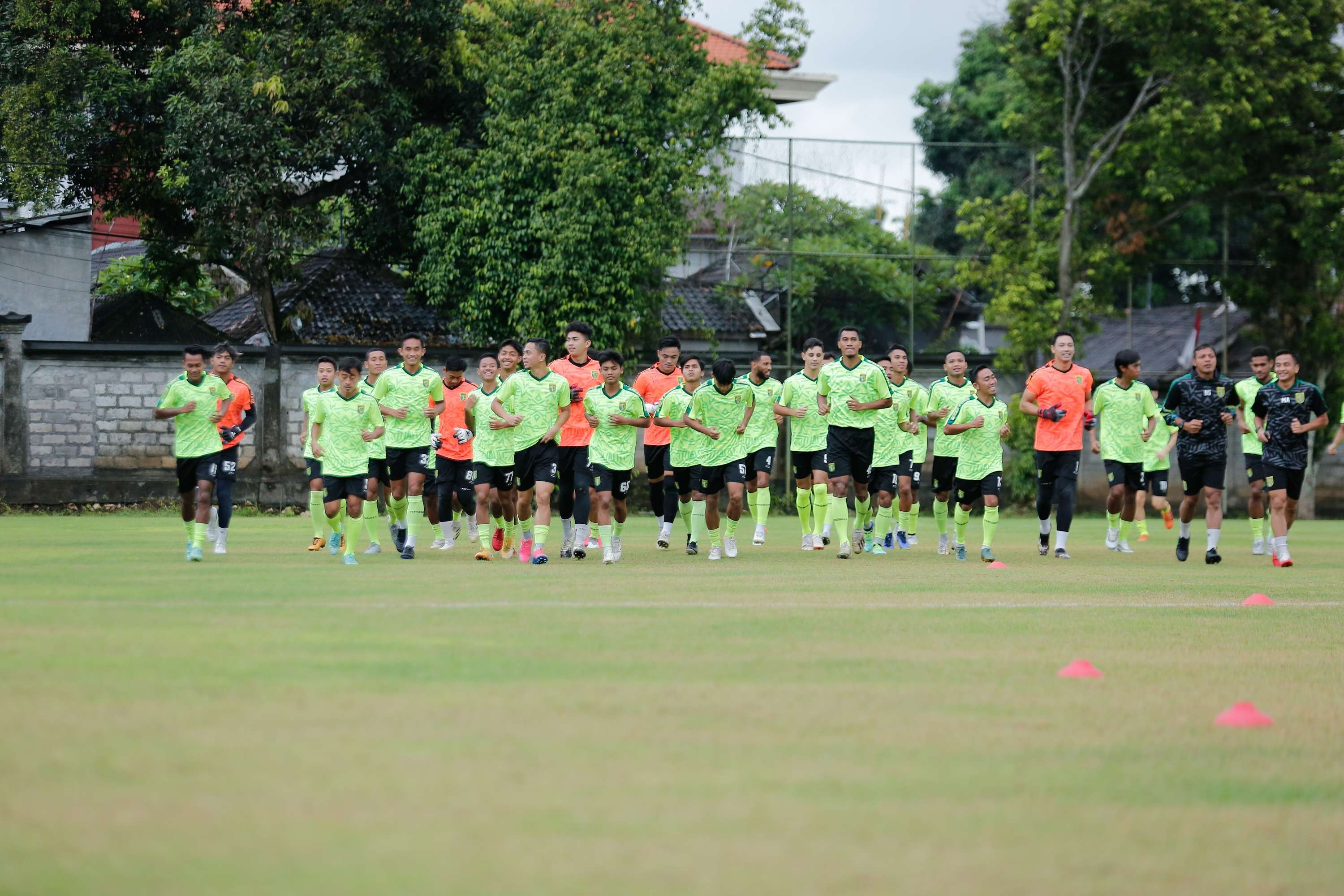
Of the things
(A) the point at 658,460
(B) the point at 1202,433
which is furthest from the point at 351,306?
(B) the point at 1202,433

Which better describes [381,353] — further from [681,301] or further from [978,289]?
A: [978,289]

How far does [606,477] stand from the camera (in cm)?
1487

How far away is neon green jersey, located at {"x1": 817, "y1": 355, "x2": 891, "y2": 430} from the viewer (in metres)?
16.4

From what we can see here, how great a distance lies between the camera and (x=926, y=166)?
3966 cm

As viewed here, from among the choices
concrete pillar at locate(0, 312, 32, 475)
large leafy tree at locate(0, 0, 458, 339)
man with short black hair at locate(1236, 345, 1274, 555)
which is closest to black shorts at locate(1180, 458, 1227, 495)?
man with short black hair at locate(1236, 345, 1274, 555)

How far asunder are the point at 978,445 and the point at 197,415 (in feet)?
25.1

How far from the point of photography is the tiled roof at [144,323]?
3253 centimetres

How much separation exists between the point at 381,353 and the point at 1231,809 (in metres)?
13.0

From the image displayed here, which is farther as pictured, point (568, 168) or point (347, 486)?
point (568, 168)

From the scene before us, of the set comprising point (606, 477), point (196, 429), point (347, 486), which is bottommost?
point (347, 486)

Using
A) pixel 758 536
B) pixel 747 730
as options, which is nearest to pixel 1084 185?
pixel 758 536

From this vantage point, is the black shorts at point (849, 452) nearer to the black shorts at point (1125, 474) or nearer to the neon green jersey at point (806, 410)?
the neon green jersey at point (806, 410)

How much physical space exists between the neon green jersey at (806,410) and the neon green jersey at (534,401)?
10.8ft

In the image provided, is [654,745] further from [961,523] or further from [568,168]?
[568,168]
